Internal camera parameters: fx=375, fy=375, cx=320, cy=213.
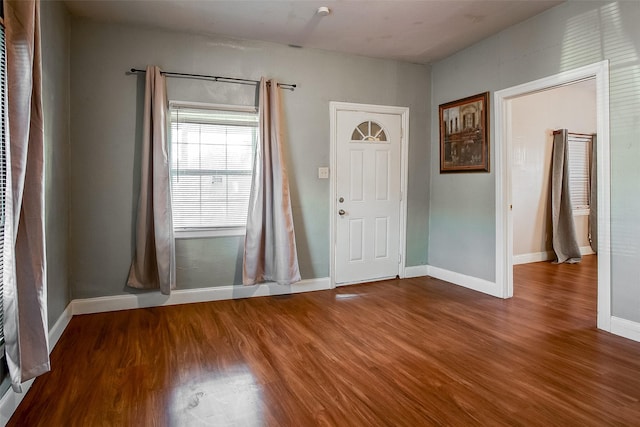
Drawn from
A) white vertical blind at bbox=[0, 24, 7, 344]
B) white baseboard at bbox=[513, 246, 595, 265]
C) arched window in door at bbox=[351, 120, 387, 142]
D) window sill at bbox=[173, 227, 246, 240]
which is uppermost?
arched window in door at bbox=[351, 120, 387, 142]

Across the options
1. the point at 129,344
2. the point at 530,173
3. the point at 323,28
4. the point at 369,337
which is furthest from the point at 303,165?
the point at 530,173

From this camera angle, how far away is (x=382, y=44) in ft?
12.9

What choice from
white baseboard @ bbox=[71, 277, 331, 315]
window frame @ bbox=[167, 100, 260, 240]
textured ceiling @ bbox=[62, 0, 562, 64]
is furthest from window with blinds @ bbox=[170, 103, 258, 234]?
textured ceiling @ bbox=[62, 0, 562, 64]

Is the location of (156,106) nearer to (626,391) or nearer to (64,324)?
(64,324)

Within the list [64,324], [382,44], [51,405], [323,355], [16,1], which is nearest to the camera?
[16,1]

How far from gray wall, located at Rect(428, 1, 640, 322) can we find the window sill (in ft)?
7.96

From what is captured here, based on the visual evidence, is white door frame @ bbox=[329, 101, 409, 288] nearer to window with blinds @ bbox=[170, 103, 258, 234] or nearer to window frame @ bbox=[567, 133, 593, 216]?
window with blinds @ bbox=[170, 103, 258, 234]

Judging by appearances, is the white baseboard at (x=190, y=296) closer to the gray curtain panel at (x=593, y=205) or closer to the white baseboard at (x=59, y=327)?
the white baseboard at (x=59, y=327)

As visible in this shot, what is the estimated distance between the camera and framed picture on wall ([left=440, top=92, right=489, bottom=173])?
3947mm

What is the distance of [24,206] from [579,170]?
7018 millimetres

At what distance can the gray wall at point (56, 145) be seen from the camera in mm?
2621

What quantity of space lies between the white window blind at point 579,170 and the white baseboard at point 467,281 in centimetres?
294

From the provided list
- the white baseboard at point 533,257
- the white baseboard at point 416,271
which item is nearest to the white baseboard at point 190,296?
the white baseboard at point 416,271

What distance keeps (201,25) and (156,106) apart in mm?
862
